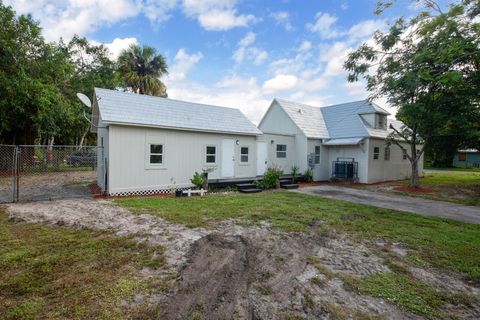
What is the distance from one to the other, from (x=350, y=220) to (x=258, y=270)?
4.23 m

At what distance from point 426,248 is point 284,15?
1218 cm

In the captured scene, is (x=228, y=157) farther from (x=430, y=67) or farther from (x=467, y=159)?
(x=467, y=159)

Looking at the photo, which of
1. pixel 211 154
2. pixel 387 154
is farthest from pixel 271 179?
pixel 387 154

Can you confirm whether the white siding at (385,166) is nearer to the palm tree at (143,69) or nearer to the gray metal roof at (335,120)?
the gray metal roof at (335,120)

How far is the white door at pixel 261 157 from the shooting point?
47.8 ft

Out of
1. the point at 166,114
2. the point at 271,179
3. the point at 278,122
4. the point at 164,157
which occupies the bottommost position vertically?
the point at 271,179

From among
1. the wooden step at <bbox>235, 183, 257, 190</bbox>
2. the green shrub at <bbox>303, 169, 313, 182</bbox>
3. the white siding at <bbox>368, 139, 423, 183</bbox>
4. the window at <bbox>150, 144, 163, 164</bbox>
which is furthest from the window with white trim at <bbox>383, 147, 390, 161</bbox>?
the window at <bbox>150, 144, 163, 164</bbox>

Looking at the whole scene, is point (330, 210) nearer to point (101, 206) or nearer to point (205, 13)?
point (101, 206)

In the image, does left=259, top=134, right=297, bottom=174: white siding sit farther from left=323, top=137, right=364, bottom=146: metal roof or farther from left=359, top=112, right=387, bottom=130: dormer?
left=359, top=112, right=387, bottom=130: dormer

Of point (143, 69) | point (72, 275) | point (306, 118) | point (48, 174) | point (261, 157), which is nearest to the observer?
point (72, 275)

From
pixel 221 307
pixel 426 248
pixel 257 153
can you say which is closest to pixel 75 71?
pixel 257 153

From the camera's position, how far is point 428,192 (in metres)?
12.8

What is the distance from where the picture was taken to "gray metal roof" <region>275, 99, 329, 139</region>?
16375mm

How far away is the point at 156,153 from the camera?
35.1 feet
